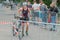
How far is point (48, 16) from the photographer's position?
1791 centimetres

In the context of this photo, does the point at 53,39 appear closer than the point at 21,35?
Yes

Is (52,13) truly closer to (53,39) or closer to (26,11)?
(26,11)

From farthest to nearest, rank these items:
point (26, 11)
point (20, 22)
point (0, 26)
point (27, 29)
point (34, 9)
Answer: point (34, 9) < point (0, 26) < point (26, 11) < point (27, 29) < point (20, 22)

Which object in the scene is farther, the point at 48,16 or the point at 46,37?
the point at 48,16

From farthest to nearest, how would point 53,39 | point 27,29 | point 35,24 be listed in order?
point 27,29, point 35,24, point 53,39

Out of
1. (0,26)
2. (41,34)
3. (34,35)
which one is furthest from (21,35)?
(0,26)

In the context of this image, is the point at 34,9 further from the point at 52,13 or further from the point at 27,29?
the point at 27,29

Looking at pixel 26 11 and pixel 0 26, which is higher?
pixel 26 11

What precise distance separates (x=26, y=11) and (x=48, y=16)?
2.52 m

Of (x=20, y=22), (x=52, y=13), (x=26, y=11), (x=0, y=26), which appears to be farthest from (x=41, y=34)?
(x=0, y=26)

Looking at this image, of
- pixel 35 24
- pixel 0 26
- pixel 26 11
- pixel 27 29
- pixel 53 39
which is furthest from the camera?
pixel 0 26

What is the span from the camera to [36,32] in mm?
11672

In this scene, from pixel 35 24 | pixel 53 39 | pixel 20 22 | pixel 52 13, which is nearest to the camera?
pixel 53 39

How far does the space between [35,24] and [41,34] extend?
44cm
